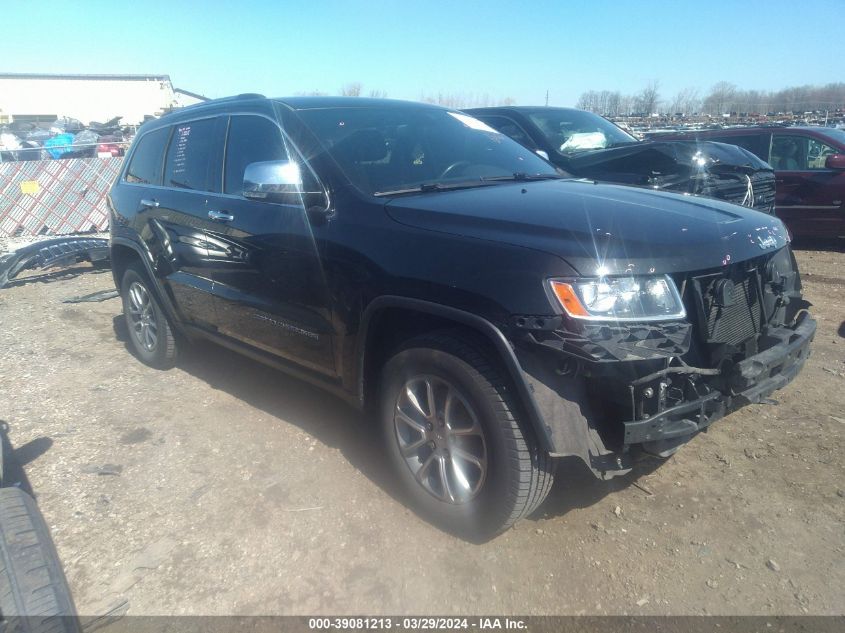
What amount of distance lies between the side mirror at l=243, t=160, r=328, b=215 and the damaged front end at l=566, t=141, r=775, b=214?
3.49 metres

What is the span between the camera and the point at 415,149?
3516 millimetres

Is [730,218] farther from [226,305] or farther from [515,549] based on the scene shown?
[226,305]

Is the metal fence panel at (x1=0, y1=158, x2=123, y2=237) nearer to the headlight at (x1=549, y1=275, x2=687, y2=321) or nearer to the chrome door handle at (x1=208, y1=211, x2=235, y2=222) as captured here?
the chrome door handle at (x1=208, y1=211, x2=235, y2=222)

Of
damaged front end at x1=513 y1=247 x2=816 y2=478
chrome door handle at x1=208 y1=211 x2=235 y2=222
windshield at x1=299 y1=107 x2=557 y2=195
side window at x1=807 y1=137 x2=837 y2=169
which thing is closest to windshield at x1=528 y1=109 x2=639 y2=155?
side window at x1=807 y1=137 x2=837 y2=169

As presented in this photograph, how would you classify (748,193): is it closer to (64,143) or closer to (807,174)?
(807,174)

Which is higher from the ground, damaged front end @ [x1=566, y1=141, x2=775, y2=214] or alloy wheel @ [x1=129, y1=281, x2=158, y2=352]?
damaged front end @ [x1=566, y1=141, x2=775, y2=214]

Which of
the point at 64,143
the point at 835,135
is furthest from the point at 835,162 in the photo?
the point at 64,143

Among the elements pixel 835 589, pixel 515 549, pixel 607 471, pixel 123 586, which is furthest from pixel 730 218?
pixel 123 586

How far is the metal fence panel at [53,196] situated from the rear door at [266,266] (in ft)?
30.4

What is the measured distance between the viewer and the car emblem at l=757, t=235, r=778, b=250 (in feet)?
8.99

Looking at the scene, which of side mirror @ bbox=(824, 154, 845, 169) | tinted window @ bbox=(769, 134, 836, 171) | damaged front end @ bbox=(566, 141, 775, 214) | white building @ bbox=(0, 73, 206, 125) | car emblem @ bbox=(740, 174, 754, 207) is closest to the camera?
damaged front end @ bbox=(566, 141, 775, 214)

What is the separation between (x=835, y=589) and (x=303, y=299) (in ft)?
8.58

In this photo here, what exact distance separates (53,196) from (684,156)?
36.5ft

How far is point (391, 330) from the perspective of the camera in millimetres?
2951
